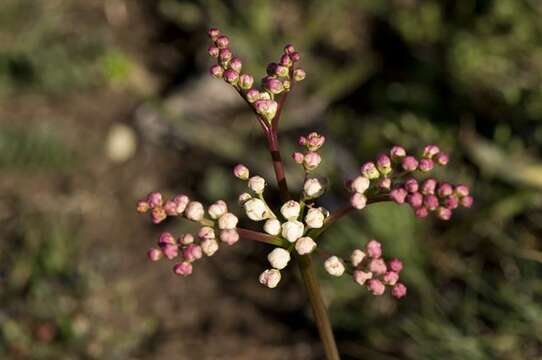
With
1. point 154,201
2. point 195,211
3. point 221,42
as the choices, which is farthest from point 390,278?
point 221,42

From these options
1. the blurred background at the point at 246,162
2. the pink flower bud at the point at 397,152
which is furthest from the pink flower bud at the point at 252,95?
the blurred background at the point at 246,162

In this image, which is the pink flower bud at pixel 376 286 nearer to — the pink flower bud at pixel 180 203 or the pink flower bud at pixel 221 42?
the pink flower bud at pixel 180 203

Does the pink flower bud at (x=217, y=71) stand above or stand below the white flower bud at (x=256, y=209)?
above

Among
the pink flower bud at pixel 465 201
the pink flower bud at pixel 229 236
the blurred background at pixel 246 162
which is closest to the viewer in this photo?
the pink flower bud at pixel 229 236

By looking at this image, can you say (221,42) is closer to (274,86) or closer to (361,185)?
(274,86)

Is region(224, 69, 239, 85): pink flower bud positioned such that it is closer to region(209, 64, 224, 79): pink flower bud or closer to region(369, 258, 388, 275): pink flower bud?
region(209, 64, 224, 79): pink flower bud

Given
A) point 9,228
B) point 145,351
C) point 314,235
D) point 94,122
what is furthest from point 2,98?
point 314,235
